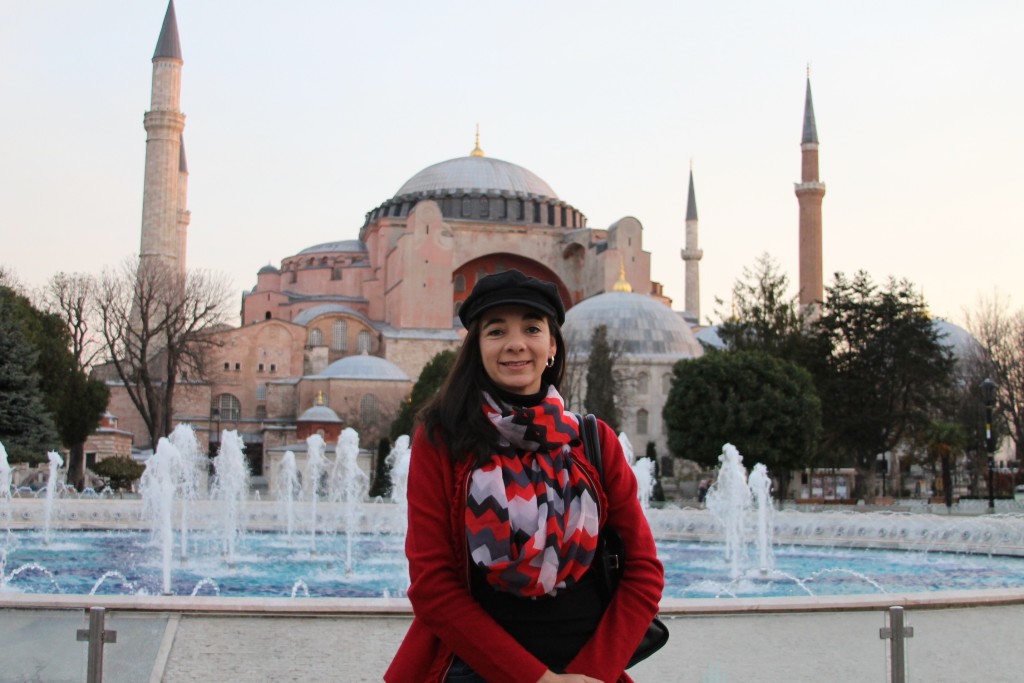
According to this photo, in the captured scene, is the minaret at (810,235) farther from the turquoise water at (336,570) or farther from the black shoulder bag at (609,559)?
the black shoulder bag at (609,559)

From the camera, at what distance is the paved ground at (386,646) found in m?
4.11

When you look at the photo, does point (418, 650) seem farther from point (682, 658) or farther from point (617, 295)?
point (617, 295)

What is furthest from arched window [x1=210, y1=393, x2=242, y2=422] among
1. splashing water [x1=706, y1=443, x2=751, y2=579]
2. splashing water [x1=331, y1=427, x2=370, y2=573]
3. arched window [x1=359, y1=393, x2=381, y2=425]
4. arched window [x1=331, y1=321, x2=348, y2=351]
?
splashing water [x1=706, y1=443, x2=751, y2=579]

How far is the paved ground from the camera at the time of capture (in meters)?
4.11

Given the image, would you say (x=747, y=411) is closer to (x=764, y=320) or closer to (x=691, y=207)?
(x=764, y=320)

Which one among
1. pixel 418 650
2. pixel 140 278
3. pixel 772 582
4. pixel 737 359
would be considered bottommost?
pixel 772 582

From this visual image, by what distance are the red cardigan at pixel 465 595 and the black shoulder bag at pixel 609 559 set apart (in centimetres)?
2

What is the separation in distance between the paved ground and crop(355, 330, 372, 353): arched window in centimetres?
4325

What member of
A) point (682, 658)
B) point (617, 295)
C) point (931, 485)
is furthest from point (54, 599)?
point (617, 295)

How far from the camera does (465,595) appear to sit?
234cm

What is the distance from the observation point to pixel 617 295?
137 feet

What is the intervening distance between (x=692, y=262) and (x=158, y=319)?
30.3 m

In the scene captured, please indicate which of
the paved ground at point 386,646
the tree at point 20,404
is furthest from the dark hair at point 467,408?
the tree at point 20,404

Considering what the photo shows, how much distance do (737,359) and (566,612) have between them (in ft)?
87.8
